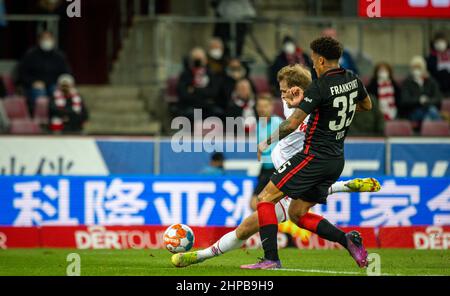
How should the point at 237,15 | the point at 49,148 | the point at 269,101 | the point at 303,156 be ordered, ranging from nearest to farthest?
the point at 303,156 → the point at 269,101 → the point at 49,148 → the point at 237,15

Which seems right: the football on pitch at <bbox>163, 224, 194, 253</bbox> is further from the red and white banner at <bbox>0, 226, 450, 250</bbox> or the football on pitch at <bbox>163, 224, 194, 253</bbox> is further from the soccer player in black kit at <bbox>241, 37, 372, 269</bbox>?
the red and white banner at <bbox>0, 226, 450, 250</bbox>

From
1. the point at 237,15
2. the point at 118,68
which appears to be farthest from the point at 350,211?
the point at 118,68

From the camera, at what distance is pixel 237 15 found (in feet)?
71.2

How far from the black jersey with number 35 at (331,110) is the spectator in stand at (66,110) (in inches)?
351

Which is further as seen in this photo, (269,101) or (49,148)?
(49,148)

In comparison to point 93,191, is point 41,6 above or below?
above

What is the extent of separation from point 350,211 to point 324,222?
605 cm

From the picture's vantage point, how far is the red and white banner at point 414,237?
16.7m

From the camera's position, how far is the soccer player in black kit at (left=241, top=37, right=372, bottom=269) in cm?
1077

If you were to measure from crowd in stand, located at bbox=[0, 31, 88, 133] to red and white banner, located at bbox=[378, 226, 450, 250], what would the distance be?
556 centimetres

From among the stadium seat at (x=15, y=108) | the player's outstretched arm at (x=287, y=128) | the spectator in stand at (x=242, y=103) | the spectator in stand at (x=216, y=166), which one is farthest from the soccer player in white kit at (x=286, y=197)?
the stadium seat at (x=15, y=108)

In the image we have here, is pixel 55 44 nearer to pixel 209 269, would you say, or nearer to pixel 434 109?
pixel 434 109

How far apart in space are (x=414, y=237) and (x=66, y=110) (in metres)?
6.39

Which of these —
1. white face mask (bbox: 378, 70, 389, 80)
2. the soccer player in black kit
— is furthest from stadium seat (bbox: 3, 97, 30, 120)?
the soccer player in black kit
